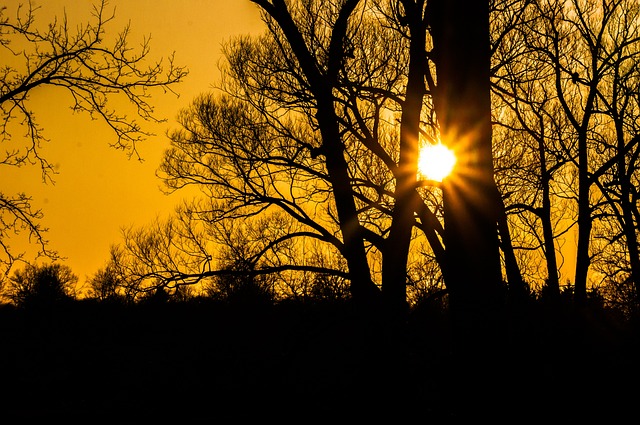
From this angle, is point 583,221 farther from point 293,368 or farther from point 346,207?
point 346,207

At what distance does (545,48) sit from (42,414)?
1351 centimetres

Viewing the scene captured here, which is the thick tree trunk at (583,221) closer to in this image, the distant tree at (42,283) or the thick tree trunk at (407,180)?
the thick tree trunk at (407,180)

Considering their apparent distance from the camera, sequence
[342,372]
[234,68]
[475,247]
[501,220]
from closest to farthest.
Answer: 1. [475,247]
2. [501,220]
3. [342,372]
4. [234,68]

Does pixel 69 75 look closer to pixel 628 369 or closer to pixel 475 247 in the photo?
pixel 475 247

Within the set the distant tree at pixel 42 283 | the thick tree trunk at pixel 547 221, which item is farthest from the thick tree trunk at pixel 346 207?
the distant tree at pixel 42 283

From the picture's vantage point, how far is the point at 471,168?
6094mm

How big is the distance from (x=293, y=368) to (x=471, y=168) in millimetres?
9350

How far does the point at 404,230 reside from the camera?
29.2ft

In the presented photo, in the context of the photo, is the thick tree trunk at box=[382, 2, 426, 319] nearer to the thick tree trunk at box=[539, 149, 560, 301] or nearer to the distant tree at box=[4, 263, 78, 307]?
the thick tree trunk at box=[539, 149, 560, 301]

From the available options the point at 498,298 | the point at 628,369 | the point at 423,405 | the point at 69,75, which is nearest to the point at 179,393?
the point at 423,405

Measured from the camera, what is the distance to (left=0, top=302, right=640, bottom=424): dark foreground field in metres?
8.82

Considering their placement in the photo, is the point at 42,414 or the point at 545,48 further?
the point at 545,48

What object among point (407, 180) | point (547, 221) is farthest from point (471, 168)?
point (547, 221)

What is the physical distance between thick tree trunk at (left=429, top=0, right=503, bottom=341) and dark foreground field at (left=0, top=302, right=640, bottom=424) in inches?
17.5
